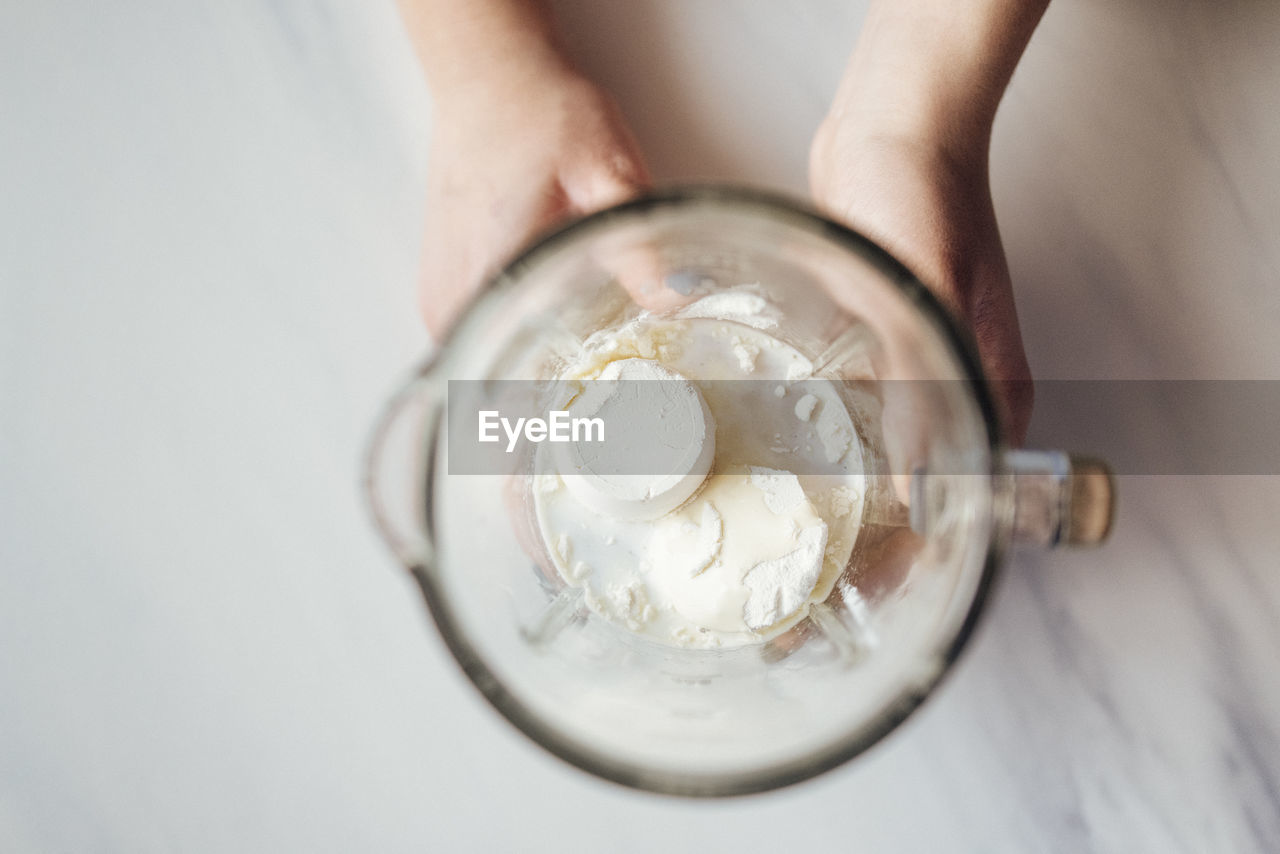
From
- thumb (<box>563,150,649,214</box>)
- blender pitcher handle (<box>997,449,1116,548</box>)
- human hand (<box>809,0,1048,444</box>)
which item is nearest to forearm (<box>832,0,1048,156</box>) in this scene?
human hand (<box>809,0,1048,444</box>)

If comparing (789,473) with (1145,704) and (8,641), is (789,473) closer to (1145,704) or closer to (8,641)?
(1145,704)

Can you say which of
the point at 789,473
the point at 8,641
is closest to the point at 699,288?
the point at 789,473

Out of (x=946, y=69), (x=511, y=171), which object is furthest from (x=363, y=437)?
(x=946, y=69)

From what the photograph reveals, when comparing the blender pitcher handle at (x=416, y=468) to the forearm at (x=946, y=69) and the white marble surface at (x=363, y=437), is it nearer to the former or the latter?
the white marble surface at (x=363, y=437)

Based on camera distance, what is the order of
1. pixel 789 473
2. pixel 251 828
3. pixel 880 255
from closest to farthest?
pixel 880 255, pixel 789 473, pixel 251 828

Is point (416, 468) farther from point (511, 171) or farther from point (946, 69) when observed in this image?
point (946, 69)

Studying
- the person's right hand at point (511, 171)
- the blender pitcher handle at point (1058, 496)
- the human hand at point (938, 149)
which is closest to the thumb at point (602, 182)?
the person's right hand at point (511, 171)

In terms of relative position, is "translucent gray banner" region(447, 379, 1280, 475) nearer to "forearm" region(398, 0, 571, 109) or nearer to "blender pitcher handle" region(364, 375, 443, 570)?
"blender pitcher handle" region(364, 375, 443, 570)
